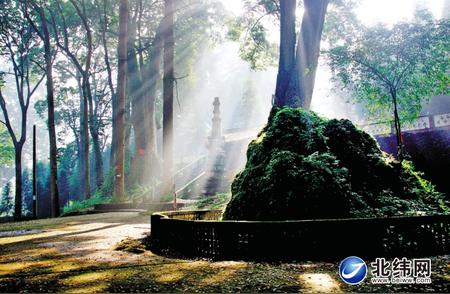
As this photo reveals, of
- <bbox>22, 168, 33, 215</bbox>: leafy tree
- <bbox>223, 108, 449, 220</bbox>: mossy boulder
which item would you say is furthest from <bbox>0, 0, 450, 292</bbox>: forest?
<bbox>22, 168, 33, 215</bbox>: leafy tree

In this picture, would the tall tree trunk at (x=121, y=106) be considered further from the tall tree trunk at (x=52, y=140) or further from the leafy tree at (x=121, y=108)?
the tall tree trunk at (x=52, y=140)

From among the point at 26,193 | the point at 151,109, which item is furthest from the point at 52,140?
the point at 26,193

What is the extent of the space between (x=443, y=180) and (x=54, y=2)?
2742 cm

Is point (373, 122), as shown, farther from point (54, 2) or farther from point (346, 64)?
point (54, 2)

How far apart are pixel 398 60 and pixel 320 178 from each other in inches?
355

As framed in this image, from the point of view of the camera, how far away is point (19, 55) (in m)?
28.5

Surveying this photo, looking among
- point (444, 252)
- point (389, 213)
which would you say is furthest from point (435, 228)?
point (389, 213)

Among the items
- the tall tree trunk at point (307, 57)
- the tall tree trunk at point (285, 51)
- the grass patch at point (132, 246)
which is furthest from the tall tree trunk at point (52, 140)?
the grass patch at point (132, 246)

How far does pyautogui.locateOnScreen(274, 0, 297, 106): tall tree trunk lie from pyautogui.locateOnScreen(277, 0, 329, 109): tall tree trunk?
0.12 meters

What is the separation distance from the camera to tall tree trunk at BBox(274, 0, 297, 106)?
11082mm

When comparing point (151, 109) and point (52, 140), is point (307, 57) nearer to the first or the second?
point (52, 140)

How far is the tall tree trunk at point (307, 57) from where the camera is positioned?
11.0 meters

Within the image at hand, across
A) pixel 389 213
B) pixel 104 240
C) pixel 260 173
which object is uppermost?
pixel 260 173

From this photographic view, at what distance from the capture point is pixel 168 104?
18906mm
